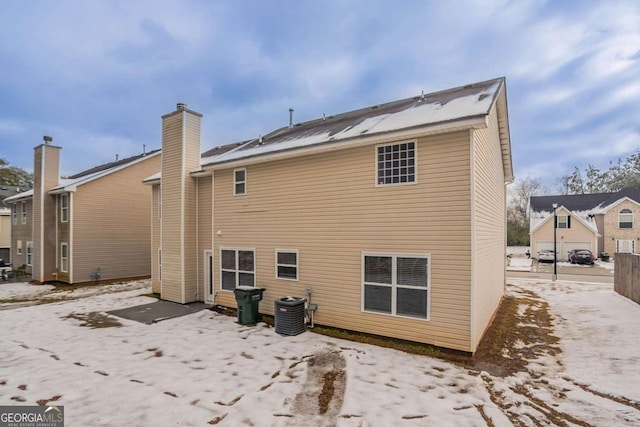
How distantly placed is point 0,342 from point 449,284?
1079 cm

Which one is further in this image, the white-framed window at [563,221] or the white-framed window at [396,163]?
the white-framed window at [563,221]

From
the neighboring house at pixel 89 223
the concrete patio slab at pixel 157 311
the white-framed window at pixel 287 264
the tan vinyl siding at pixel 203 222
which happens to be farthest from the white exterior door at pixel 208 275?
the neighboring house at pixel 89 223

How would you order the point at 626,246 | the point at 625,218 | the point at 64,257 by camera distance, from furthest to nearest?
the point at 625,218 < the point at 626,246 < the point at 64,257

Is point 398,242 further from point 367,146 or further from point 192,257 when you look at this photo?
point 192,257

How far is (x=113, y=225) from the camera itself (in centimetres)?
1694

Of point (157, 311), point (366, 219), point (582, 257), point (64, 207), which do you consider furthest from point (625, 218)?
point (64, 207)

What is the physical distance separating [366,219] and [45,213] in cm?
1873

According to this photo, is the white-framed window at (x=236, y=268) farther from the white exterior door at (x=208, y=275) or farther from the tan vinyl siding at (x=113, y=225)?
the tan vinyl siding at (x=113, y=225)

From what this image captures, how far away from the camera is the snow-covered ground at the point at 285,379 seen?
14.0ft

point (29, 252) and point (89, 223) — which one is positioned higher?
point (89, 223)

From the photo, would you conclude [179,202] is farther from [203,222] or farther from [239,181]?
[239,181]

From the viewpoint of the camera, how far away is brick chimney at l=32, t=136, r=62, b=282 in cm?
1656

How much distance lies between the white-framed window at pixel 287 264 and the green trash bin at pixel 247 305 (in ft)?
2.99

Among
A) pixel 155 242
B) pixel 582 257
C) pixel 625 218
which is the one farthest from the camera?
pixel 625 218
